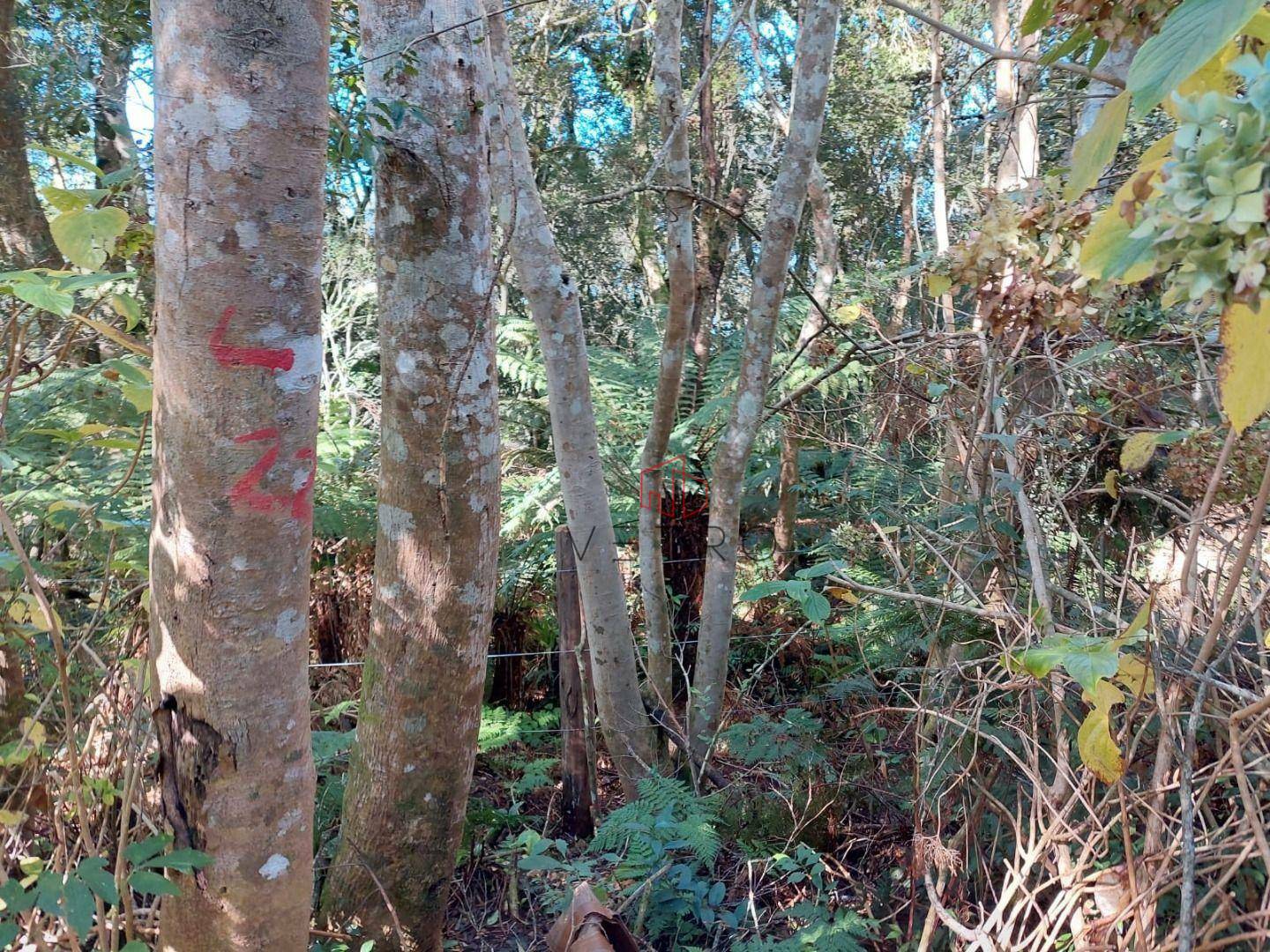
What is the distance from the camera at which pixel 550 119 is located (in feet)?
38.3

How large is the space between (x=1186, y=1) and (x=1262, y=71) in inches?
4.0

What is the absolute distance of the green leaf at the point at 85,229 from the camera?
5.58ft

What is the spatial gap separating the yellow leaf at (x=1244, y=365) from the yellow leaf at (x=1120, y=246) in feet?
0.30

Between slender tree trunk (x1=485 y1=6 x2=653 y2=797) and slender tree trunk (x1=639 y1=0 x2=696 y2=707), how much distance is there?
29 centimetres

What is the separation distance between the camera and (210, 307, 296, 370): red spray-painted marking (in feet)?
4.88

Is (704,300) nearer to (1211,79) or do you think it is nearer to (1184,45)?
(1211,79)

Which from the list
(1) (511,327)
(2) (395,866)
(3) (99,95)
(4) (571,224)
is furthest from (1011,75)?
(2) (395,866)

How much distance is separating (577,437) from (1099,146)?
302 cm

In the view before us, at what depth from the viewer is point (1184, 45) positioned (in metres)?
0.62

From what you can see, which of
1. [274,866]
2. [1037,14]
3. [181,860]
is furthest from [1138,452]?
[181,860]

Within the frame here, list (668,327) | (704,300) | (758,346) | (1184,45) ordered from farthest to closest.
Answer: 1. (704,300)
2. (668,327)
3. (758,346)
4. (1184,45)

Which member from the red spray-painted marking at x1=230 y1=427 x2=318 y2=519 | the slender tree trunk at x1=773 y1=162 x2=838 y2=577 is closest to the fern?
the red spray-painted marking at x1=230 y1=427 x2=318 y2=519
